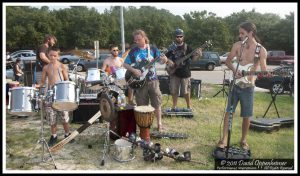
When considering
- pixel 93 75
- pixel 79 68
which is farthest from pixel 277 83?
pixel 79 68

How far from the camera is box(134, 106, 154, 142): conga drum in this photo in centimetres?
538

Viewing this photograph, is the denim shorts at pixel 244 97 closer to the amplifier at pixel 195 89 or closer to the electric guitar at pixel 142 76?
the electric guitar at pixel 142 76

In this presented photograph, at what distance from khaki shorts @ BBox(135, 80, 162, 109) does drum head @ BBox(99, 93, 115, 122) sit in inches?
38.3

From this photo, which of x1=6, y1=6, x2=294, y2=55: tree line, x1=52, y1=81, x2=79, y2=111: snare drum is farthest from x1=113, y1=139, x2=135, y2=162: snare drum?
x1=6, y1=6, x2=294, y2=55: tree line

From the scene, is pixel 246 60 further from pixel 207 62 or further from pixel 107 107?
pixel 207 62

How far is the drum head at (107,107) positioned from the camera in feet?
16.4

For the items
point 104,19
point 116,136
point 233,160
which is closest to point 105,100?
→ point 116,136

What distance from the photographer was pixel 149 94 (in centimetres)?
600

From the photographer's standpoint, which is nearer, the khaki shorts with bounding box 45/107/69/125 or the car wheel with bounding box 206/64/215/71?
the khaki shorts with bounding box 45/107/69/125

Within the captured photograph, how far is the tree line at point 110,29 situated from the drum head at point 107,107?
790 inches

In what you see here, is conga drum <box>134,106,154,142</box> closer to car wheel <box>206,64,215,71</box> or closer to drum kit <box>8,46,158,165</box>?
drum kit <box>8,46,158,165</box>

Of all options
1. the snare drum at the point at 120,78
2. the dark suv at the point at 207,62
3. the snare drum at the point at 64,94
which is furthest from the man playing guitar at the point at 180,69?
the dark suv at the point at 207,62

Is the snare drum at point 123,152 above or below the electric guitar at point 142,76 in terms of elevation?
below

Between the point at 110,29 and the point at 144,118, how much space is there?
78.6 ft
